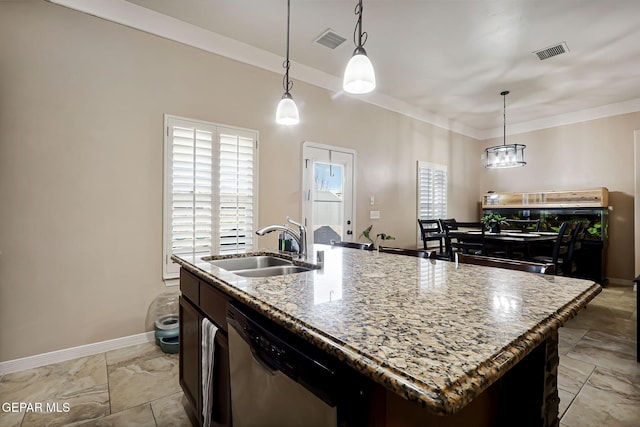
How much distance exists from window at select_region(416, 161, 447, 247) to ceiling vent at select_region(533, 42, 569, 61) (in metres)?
2.31

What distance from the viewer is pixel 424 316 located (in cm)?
86

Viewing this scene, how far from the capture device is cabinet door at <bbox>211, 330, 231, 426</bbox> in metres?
1.27

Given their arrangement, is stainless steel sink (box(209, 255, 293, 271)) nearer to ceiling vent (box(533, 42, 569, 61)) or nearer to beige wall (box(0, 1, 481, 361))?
beige wall (box(0, 1, 481, 361))

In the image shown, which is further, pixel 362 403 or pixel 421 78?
pixel 421 78

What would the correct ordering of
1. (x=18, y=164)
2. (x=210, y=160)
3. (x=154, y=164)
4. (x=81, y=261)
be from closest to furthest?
(x=18, y=164) < (x=81, y=261) < (x=154, y=164) < (x=210, y=160)

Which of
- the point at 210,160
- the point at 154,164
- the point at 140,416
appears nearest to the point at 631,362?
the point at 140,416

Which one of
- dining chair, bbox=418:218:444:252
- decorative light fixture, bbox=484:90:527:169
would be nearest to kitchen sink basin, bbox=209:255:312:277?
dining chair, bbox=418:218:444:252

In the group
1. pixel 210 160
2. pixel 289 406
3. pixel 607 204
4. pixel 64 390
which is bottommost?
pixel 64 390

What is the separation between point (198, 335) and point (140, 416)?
0.83 m

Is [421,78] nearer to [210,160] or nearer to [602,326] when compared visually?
[210,160]

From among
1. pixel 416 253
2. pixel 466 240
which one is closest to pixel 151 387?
pixel 416 253

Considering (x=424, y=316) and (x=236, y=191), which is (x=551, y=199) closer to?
(x=236, y=191)

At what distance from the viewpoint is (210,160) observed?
129 inches

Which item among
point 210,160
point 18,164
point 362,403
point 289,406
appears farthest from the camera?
point 210,160
